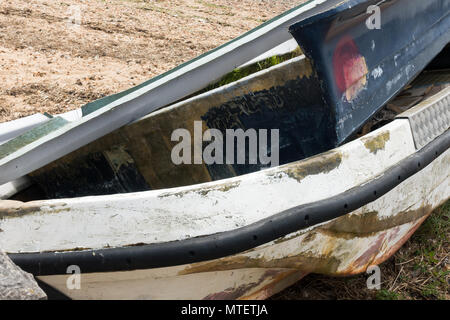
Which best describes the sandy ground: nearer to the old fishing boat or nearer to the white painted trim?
the old fishing boat

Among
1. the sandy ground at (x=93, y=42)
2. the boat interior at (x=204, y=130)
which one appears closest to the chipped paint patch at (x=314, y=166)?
the boat interior at (x=204, y=130)

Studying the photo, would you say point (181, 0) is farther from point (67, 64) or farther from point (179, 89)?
point (179, 89)

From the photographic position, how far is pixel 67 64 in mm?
5387

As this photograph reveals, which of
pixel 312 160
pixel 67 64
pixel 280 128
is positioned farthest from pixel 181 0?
pixel 312 160

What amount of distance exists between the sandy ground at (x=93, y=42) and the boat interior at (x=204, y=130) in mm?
2094

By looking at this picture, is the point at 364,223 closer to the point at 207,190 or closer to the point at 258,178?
the point at 258,178

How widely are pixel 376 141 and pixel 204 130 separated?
96cm

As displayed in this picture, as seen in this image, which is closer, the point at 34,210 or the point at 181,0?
the point at 34,210

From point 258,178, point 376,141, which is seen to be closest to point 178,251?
point 258,178

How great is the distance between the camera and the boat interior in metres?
2.35

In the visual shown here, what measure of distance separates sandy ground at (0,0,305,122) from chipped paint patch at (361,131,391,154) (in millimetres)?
3159

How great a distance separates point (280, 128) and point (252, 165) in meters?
0.24

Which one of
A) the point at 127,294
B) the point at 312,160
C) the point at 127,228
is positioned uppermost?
the point at 312,160

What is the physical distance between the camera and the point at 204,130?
254cm
